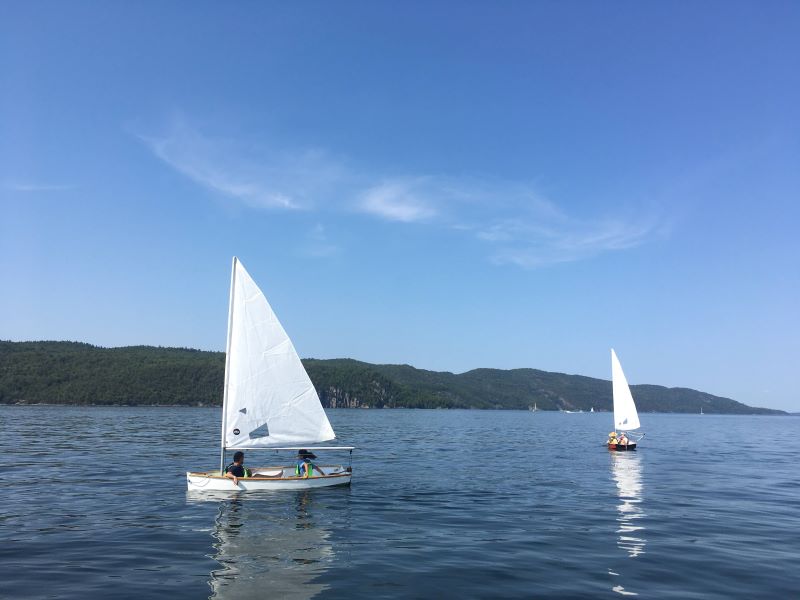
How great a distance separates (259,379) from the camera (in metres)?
30.8

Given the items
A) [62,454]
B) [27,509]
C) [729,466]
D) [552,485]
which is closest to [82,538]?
[27,509]

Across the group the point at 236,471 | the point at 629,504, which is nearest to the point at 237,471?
the point at 236,471

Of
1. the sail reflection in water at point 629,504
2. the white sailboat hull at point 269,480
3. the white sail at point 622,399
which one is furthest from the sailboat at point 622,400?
the white sailboat hull at point 269,480

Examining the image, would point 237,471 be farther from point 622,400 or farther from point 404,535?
point 622,400

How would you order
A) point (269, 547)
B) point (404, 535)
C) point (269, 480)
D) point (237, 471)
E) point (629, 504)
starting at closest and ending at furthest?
point (269, 547) < point (404, 535) < point (629, 504) < point (237, 471) < point (269, 480)

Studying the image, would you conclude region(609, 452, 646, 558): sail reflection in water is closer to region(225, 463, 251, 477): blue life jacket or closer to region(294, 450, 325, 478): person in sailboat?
region(294, 450, 325, 478): person in sailboat

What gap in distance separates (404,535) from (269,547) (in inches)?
211

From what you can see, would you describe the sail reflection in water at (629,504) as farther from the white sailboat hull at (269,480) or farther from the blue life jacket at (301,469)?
the blue life jacket at (301,469)

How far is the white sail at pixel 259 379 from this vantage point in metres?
30.4

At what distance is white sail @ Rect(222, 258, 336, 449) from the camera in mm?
30359

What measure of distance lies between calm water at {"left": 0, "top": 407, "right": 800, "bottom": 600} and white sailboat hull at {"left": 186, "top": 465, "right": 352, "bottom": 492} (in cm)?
59

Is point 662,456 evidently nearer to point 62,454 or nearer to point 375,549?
point 375,549

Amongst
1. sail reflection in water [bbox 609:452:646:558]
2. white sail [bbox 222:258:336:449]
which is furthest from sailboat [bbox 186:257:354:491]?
sail reflection in water [bbox 609:452:646:558]

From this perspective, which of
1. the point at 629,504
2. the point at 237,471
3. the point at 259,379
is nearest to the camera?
the point at 629,504
